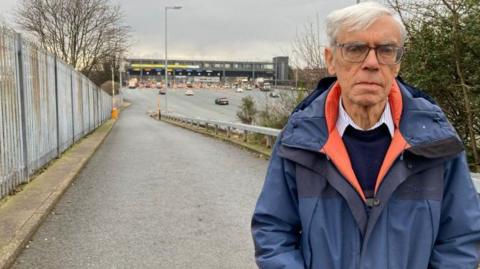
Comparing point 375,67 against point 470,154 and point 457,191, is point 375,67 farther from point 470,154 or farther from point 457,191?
point 470,154

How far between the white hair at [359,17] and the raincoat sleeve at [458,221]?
1.95 ft

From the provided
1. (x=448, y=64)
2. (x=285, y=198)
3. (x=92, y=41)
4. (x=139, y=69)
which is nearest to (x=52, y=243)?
(x=285, y=198)

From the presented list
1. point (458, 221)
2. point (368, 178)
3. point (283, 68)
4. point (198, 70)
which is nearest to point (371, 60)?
point (368, 178)

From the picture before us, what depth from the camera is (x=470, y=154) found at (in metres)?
7.76

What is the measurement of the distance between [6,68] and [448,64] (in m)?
6.35

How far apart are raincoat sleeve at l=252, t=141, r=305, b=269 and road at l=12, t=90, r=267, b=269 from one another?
2.68 metres

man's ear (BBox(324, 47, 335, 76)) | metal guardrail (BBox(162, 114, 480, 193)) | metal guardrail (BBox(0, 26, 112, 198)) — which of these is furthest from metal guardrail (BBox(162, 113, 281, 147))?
metal guardrail (BBox(0, 26, 112, 198))

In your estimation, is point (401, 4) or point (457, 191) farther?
point (401, 4)

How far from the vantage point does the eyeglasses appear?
203cm

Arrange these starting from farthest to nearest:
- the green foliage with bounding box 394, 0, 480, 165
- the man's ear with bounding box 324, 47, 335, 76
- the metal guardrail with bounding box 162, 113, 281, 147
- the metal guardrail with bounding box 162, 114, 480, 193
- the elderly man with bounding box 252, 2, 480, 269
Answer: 1. the metal guardrail with bounding box 162, 113, 281, 147
2. the green foliage with bounding box 394, 0, 480, 165
3. the metal guardrail with bounding box 162, 114, 480, 193
4. the man's ear with bounding box 324, 47, 335, 76
5. the elderly man with bounding box 252, 2, 480, 269

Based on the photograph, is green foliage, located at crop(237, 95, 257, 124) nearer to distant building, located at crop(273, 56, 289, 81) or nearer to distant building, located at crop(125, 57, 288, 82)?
distant building, located at crop(273, 56, 289, 81)

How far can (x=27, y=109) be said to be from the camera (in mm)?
8336

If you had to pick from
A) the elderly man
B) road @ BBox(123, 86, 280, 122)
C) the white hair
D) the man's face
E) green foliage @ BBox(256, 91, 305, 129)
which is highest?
the white hair

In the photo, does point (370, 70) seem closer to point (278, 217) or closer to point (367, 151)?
point (367, 151)
